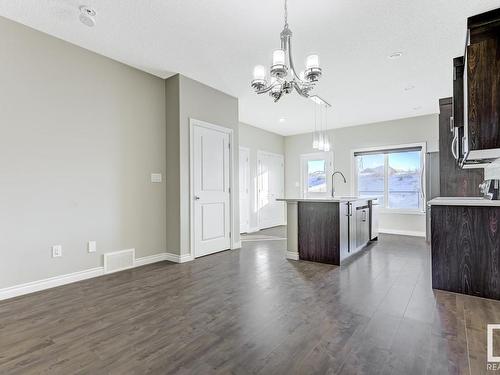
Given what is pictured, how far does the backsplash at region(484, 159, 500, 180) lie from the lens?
123 inches

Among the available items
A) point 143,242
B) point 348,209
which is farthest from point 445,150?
point 143,242

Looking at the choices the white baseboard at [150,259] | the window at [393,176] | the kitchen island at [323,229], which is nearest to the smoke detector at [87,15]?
the white baseboard at [150,259]

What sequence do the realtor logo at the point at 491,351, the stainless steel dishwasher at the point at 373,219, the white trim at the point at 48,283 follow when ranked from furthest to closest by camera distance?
1. the stainless steel dishwasher at the point at 373,219
2. the white trim at the point at 48,283
3. the realtor logo at the point at 491,351

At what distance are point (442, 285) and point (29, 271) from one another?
14.1 ft

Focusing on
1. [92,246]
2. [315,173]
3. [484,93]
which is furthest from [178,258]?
[315,173]

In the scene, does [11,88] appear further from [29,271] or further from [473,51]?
[473,51]

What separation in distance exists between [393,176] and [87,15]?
651 centimetres

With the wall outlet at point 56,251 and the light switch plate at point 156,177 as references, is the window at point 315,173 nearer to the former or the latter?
the light switch plate at point 156,177

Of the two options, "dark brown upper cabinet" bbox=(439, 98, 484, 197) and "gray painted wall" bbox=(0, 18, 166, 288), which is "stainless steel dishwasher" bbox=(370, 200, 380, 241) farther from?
"gray painted wall" bbox=(0, 18, 166, 288)

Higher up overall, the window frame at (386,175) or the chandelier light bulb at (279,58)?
the chandelier light bulb at (279,58)

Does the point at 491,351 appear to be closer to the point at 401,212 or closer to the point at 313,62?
the point at 313,62

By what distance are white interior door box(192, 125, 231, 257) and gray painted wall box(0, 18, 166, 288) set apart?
21.0 inches

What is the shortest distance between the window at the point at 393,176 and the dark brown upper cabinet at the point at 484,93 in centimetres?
408

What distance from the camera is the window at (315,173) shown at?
7.59 metres
